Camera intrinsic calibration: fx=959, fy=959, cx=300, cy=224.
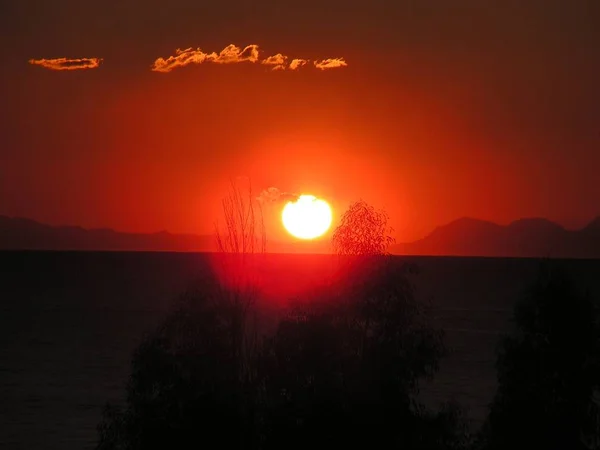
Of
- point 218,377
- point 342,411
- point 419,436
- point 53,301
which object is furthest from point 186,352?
point 53,301

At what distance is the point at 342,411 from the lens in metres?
21.2

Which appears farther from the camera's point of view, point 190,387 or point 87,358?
point 87,358

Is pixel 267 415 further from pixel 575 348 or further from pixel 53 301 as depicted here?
pixel 53 301

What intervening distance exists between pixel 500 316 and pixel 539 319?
128m

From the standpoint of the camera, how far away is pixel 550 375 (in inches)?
866

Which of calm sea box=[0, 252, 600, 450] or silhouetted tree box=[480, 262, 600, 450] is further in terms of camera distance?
calm sea box=[0, 252, 600, 450]

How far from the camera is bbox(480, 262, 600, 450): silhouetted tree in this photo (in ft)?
69.8

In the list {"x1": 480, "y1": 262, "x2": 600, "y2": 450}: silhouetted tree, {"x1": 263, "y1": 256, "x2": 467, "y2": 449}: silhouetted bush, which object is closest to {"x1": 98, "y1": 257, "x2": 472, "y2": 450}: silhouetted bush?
{"x1": 263, "y1": 256, "x2": 467, "y2": 449}: silhouetted bush

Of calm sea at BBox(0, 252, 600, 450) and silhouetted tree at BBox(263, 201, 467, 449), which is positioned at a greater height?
silhouetted tree at BBox(263, 201, 467, 449)

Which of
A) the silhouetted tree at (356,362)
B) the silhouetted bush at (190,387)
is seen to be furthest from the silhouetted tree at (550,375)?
the silhouetted bush at (190,387)

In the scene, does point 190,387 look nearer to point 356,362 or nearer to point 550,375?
point 356,362

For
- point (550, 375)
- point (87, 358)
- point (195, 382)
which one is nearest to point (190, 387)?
point (195, 382)

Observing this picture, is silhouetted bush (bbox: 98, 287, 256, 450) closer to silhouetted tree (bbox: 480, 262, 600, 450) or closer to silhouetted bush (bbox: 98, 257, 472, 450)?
silhouetted bush (bbox: 98, 257, 472, 450)

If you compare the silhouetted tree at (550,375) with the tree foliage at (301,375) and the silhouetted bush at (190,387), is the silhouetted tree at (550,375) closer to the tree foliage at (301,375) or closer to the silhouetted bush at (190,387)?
the tree foliage at (301,375)
